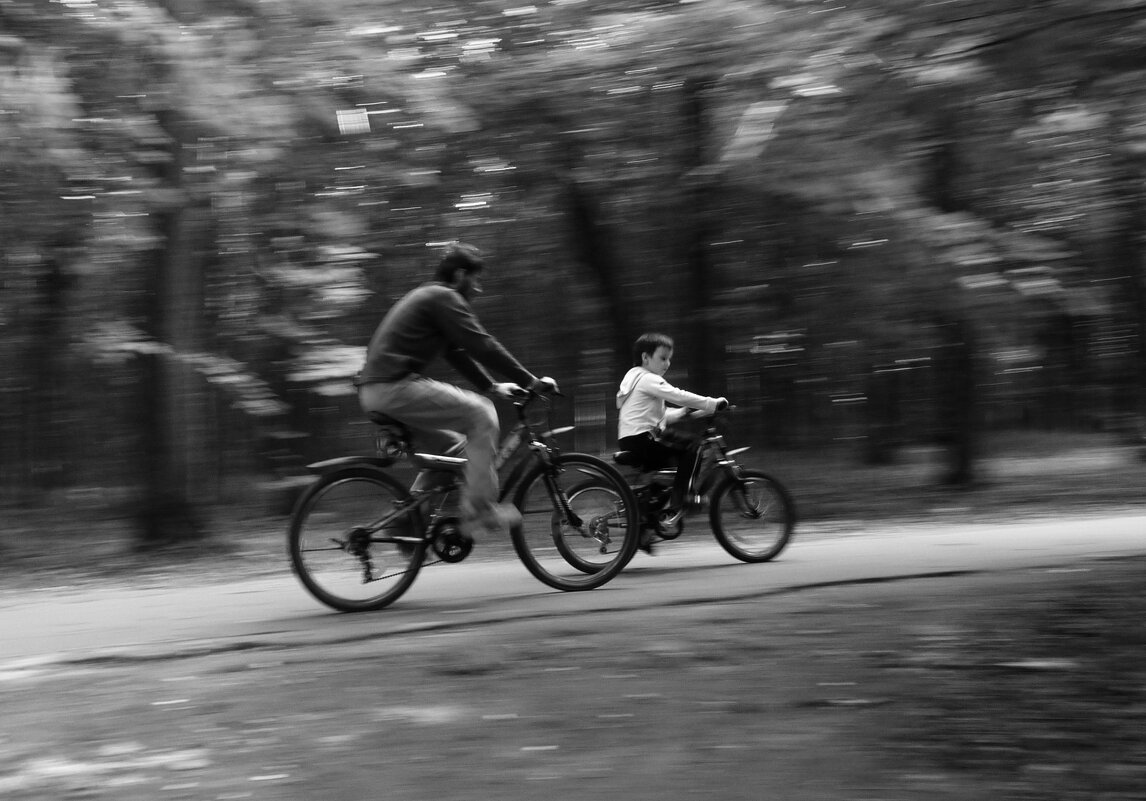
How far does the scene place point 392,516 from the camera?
6984mm

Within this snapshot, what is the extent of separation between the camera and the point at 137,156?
10438 mm

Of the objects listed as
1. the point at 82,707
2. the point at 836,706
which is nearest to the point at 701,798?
the point at 836,706

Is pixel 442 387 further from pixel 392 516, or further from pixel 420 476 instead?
pixel 392 516

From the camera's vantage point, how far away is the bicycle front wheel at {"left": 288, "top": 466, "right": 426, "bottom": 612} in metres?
6.86

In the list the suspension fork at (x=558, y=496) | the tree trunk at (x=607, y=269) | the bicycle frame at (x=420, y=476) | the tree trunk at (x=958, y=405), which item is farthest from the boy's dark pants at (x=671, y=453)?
the tree trunk at (x=958, y=405)

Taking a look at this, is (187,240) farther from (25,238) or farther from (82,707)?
(82,707)

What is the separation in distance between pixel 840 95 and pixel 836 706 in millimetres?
3643

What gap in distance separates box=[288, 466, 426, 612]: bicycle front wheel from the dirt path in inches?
38.1

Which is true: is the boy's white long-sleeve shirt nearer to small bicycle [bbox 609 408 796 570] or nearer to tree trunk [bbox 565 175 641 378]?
small bicycle [bbox 609 408 796 570]

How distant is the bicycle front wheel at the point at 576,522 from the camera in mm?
7402

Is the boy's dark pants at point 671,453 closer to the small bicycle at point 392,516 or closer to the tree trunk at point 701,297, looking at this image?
the small bicycle at point 392,516

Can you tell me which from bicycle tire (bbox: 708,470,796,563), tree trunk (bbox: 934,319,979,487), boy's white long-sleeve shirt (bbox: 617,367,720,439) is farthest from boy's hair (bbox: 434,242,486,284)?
tree trunk (bbox: 934,319,979,487)

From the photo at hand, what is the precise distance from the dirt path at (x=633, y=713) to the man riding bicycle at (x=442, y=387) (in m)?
0.94

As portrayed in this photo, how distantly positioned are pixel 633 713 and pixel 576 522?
3014mm
